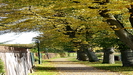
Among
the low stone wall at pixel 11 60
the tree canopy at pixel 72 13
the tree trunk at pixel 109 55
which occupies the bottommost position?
the tree trunk at pixel 109 55

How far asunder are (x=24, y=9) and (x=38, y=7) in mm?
1476

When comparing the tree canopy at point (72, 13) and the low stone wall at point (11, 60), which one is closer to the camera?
the low stone wall at point (11, 60)

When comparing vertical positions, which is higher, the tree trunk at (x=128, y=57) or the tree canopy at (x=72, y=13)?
the tree canopy at (x=72, y=13)

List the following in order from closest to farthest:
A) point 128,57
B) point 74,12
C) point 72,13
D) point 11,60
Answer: point 11,60, point 74,12, point 72,13, point 128,57

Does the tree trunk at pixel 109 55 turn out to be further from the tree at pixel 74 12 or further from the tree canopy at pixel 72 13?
the tree at pixel 74 12

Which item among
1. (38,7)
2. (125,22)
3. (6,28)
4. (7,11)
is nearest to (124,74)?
(125,22)

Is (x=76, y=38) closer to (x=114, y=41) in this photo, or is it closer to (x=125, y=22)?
(x=114, y=41)

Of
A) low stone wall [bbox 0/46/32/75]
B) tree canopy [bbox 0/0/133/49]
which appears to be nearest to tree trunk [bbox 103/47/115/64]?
tree canopy [bbox 0/0/133/49]

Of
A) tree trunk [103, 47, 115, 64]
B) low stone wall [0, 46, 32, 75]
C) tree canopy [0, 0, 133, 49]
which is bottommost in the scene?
tree trunk [103, 47, 115, 64]

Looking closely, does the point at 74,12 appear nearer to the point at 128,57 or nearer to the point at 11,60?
the point at 128,57

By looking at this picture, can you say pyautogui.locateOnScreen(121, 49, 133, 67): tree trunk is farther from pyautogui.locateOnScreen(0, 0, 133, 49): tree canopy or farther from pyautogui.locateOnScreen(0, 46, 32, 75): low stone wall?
pyautogui.locateOnScreen(0, 46, 32, 75): low stone wall

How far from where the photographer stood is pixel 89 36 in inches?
939

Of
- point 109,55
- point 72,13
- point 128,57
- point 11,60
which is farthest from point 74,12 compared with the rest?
point 109,55

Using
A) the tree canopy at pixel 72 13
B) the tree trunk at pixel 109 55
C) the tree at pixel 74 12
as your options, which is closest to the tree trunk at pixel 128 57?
the tree canopy at pixel 72 13
